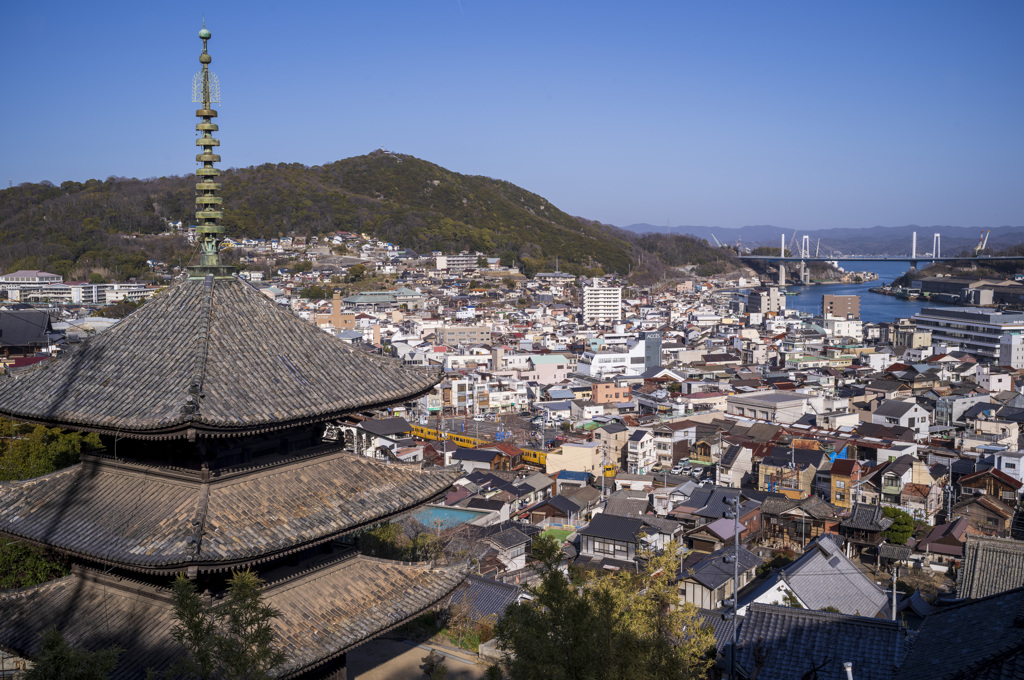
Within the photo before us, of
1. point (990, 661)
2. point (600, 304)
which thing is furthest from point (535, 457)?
point (600, 304)

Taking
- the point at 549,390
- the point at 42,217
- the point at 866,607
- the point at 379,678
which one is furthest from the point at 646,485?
the point at 42,217

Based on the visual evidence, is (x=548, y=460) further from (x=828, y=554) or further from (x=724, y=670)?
(x=724, y=670)

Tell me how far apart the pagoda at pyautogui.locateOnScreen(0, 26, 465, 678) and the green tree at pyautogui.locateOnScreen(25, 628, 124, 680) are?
0.80 meters

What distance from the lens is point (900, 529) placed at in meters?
18.9

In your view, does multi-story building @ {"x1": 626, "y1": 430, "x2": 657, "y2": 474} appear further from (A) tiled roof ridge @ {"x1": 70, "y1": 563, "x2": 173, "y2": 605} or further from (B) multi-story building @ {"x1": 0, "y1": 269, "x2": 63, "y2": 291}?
(B) multi-story building @ {"x1": 0, "y1": 269, "x2": 63, "y2": 291}

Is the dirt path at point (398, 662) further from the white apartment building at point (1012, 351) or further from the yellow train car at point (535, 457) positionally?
the white apartment building at point (1012, 351)

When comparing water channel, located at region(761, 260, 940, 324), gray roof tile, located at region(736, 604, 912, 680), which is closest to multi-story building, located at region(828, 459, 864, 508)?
gray roof tile, located at region(736, 604, 912, 680)

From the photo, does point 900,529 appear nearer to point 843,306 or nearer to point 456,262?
point 843,306

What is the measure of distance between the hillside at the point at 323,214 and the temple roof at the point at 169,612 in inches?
2408

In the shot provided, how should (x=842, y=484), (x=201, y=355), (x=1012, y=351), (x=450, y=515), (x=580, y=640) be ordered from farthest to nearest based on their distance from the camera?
(x=1012, y=351) < (x=842, y=484) < (x=450, y=515) < (x=201, y=355) < (x=580, y=640)

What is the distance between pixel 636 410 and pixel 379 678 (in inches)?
1136

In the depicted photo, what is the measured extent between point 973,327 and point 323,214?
6402 cm

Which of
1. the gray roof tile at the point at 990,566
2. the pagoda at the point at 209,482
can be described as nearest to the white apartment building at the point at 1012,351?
the gray roof tile at the point at 990,566

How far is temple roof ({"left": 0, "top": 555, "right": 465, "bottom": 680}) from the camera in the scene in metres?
4.94
